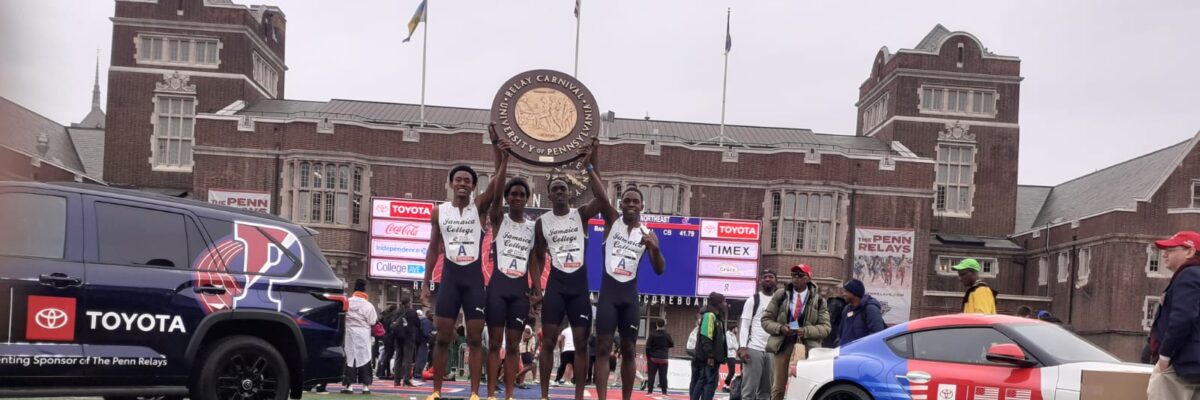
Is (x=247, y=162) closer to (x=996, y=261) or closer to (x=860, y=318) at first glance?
(x=996, y=261)

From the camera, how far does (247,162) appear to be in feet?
133

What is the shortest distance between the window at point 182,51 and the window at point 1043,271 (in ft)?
108

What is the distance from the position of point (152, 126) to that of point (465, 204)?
39.0m

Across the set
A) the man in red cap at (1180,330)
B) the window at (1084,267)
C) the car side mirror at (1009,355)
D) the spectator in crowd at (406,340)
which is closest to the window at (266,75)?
the spectator in crowd at (406,340)

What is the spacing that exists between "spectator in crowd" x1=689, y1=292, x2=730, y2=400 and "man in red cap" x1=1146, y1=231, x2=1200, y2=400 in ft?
24.5

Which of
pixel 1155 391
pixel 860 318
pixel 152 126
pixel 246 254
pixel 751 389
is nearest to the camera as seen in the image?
pixel 1155 391

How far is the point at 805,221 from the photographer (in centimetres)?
4106

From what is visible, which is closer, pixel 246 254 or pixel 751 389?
pixel 246 254

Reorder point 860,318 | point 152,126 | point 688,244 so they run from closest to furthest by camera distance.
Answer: point 860,318 → point 688,244 → point 152,126

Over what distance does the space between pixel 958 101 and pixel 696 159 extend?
13.5 meters

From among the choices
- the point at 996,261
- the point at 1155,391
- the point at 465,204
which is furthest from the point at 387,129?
the point at 1155,391

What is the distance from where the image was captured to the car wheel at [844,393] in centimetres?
978

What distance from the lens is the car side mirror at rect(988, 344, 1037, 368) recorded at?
9.01m

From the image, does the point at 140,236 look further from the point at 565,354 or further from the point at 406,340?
the point at 565,354
